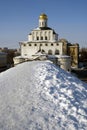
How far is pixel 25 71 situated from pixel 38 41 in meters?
31.3

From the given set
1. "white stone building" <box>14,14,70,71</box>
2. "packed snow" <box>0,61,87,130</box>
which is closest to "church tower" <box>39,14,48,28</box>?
"white stone building" <box>14,14,70,71</box>

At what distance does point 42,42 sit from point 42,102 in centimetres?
3422

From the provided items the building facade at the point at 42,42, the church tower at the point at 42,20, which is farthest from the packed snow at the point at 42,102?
the church tower at the point at 42,20

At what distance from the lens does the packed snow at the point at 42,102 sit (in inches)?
275

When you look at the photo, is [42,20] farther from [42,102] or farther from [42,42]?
[42,102]

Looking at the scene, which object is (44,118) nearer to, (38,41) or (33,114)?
(33,114)

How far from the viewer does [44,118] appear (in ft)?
23.7

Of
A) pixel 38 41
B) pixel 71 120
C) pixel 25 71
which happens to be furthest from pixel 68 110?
pixel 38 41

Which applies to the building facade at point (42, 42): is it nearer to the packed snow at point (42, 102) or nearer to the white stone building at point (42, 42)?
the white stone building at point (42, 42)

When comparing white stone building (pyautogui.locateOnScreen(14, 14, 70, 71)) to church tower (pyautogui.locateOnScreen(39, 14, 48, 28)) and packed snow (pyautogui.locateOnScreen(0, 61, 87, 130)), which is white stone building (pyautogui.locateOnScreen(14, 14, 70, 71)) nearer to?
church tower (pyautogui.locateOnScreen(39, 14, 48, 28))

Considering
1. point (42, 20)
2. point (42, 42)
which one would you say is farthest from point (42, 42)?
point (42, 20)

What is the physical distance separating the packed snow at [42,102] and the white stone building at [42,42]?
103 feet

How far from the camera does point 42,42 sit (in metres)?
41.9

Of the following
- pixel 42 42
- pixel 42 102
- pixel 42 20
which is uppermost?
pixel 42 20
